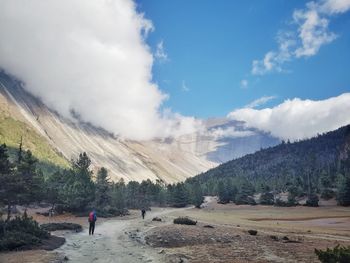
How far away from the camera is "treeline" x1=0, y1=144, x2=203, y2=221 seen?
4246cm

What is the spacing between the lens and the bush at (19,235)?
31.1 meters

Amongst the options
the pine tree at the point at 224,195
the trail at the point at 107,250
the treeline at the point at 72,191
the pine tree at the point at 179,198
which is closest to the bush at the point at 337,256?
the trail at the point at 107,250

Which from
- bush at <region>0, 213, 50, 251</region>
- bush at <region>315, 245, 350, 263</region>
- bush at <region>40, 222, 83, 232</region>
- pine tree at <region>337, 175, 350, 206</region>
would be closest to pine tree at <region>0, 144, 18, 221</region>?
bush at <region>0, 213, 50, 251</region>

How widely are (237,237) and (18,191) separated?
24.6 meters

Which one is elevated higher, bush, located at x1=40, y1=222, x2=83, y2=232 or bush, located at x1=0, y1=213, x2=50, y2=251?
bush, located at x1=40, y1=222, x2=83, y2=232

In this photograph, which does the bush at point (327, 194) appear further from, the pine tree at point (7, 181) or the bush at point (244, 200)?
the pine tree at point (7, 181)

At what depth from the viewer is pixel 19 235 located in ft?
108

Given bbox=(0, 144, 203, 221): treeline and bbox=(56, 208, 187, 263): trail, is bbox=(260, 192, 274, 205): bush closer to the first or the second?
bbox=(0, 144, 203, 221): treeline

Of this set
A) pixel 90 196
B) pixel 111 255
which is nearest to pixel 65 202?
pixel 90 196

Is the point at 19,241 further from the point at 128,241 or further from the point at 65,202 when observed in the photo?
the point at 65,202

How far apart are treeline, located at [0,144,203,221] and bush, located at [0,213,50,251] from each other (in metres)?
4.23

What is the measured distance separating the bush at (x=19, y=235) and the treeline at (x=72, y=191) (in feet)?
13.9

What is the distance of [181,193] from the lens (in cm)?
15838

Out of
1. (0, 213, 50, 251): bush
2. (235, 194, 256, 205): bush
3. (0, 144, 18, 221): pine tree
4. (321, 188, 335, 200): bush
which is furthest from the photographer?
(235, 194, 256, 205): bush
